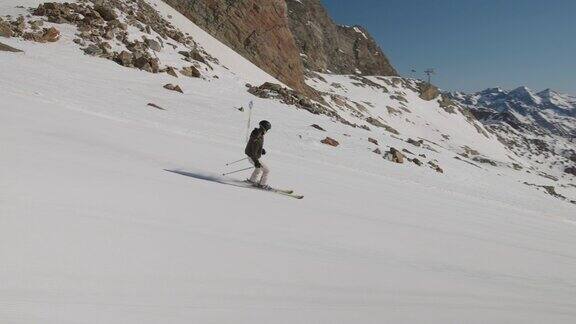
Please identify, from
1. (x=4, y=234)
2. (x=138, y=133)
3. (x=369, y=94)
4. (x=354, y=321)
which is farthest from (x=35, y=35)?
(x=369, y=94)

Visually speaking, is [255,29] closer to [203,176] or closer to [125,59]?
[125,59]

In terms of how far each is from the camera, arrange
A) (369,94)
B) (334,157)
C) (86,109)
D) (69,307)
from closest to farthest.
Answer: (69,307) < (86,109) < (334,157) < (369,94)

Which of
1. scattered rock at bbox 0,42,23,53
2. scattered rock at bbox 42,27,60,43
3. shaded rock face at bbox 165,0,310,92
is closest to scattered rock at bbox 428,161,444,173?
scattered rock at bbox 0,42,23,53

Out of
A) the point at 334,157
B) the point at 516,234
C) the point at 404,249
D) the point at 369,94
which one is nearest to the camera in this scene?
the point at 404,249

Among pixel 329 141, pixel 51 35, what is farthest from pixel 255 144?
pixel 51 35

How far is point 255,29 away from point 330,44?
57.4 meters

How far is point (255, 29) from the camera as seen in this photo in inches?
2507

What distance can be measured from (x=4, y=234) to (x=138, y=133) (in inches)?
456

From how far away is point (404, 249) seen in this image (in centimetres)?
831

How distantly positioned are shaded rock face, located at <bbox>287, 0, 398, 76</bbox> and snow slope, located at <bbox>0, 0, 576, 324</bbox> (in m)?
86.2

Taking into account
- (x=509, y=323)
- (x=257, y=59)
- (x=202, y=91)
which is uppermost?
(x=257, y=59)

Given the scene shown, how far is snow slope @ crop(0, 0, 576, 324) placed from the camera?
4250 millimetres

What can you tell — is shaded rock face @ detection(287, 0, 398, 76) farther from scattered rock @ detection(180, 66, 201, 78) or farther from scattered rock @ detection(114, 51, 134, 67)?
scattered rock @ detection(114, 51, 134, 67)

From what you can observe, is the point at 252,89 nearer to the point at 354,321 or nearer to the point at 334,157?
the point at 334,157
